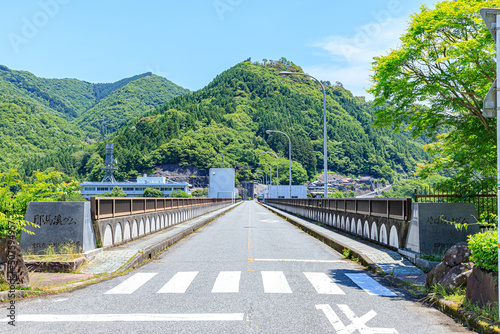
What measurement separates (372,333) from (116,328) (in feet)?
11.5

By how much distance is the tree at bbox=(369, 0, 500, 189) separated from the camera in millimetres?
13711

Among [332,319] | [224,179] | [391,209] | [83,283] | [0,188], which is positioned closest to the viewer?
[332,319]

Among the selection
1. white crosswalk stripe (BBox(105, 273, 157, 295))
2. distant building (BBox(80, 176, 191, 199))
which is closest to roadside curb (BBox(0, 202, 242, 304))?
white crosswalk stripe (BBox(105, 273, 157, 295))

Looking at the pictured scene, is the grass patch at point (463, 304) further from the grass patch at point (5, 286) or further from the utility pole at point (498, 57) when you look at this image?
the grass patch at point (5, 286)

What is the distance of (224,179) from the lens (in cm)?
7481

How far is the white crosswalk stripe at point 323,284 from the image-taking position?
821cm

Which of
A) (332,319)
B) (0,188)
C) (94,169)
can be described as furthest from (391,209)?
(94,169)

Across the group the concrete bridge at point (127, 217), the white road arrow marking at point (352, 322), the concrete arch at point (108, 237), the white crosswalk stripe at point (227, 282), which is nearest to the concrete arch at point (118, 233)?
the concrete bridge at point (127, 217)

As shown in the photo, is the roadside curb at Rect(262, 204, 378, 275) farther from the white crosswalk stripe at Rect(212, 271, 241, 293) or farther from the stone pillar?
the stone pillar

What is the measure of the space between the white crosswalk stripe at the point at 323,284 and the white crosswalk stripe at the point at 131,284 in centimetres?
368

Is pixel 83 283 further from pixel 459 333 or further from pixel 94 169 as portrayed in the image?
pixel 94 169

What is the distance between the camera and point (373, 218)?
15.3m

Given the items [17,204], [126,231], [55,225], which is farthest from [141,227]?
[17,204]

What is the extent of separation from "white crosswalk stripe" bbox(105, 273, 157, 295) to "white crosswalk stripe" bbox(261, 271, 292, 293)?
265cm
